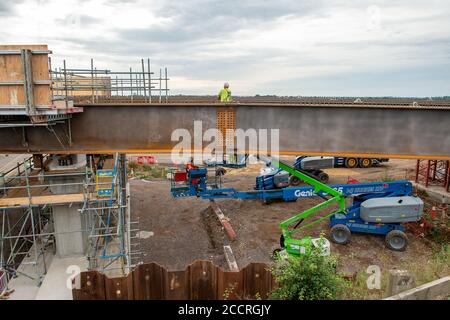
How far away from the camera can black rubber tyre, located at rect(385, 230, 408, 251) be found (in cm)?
1400

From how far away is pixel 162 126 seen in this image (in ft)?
41.5

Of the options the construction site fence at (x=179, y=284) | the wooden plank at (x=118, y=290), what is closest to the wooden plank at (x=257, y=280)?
the construction site fence at (x=179, y=284)

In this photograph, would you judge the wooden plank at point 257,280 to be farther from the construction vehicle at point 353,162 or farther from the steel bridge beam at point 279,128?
the construction vehicle at point 353,162

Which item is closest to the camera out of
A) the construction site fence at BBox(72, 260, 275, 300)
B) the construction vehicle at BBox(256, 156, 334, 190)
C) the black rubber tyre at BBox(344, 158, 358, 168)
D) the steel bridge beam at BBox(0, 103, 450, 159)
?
the construction site fence at BBox(72, 260, 275, 300)

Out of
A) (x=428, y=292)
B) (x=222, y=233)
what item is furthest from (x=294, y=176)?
(x=428, y=292)

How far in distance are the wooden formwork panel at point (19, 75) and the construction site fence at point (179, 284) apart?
550cm

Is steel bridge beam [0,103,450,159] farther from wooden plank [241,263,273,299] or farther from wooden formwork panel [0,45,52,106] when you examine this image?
wooden plank [241,263,273,299]

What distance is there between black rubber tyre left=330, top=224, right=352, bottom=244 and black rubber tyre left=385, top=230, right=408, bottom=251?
1.61m

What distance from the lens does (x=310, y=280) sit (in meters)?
5.95

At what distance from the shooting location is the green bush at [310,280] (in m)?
5.85

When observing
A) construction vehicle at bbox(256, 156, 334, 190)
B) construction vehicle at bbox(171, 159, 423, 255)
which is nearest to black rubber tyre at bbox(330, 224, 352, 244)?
construction vehicle at bbox(171, 159, 423, 255)

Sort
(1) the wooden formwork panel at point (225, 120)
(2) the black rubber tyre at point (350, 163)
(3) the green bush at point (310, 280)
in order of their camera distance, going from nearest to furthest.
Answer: (3) the green bush at point (310, 280)
(1) the wooden formwork panel at point (225, 120)
(2) the black rubber tyre at point (350, 163)
